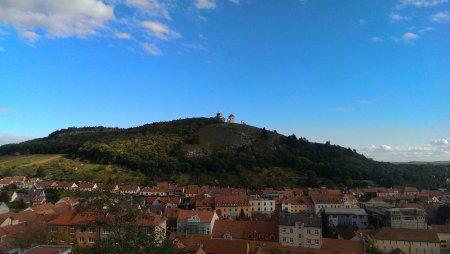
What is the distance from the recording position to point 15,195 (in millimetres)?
83625

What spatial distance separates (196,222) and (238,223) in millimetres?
5936

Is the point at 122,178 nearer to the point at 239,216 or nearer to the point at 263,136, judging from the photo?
the point at 239,216

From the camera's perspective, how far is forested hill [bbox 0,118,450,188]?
398 feet

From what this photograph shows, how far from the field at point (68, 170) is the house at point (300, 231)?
221 feet

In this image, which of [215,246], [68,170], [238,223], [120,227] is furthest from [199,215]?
[68,170]

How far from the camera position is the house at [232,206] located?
76.4m

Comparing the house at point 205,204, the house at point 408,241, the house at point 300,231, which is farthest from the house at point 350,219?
the house at point 205,204

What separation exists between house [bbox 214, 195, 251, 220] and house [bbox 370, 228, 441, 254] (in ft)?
97.3

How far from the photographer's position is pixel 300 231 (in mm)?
50312

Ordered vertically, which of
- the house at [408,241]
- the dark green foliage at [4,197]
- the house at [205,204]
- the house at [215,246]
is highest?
the dark green foliage at [4,197]

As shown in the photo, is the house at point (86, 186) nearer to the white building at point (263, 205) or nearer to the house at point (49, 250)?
the white building at point (263, 205)

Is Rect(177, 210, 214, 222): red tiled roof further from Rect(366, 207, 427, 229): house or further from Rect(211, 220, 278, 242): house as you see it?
Rect(366, 207, 427, 229): house

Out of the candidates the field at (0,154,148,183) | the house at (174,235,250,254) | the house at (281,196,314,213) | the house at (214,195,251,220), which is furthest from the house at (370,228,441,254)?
the field at (0,154,148,183)

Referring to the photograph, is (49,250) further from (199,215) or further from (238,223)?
(238,223)
